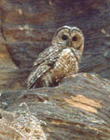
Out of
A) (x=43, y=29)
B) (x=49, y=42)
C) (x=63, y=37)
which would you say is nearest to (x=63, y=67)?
(x=63, y=37)

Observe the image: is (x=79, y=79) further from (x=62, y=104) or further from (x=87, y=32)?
(x=87, y=32)

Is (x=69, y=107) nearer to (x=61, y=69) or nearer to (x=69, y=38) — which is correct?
(x=61, y=69)

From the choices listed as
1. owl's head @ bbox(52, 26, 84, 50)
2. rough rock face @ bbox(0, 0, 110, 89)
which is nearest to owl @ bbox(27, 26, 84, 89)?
owl's head @ bbox(52, 26, 84, 50)

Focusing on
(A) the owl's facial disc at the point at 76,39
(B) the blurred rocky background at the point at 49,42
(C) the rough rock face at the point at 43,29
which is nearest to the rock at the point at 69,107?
(B) the blurred rocky background at the point at 49,42

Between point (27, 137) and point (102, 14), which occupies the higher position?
point (102, 14)

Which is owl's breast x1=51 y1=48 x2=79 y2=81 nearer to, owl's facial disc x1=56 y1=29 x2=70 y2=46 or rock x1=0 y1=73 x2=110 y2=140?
owl's facial disc x1=56 y1=29 x2=70 y2=46

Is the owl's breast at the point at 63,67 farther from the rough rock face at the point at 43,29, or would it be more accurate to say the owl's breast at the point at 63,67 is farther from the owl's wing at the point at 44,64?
the rough rock face at the point at 43,29

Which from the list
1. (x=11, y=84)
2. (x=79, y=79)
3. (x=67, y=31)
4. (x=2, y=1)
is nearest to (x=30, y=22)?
(x=2, y=1)
